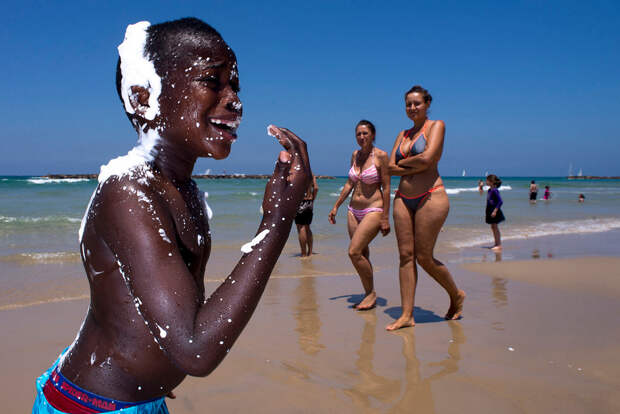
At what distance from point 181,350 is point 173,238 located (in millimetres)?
274

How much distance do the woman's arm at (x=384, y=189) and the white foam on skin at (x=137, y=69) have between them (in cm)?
394

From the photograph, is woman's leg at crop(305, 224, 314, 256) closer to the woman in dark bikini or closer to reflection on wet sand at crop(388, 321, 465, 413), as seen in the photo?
the woman in dark bikini

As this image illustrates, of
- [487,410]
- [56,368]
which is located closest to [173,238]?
[56,368]

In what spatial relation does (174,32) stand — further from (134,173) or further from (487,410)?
(487,410)

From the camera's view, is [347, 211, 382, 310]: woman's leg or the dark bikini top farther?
[347, 211, 382, 310]: woman's leg

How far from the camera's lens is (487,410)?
9.51 ft

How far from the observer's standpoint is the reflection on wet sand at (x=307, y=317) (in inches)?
158

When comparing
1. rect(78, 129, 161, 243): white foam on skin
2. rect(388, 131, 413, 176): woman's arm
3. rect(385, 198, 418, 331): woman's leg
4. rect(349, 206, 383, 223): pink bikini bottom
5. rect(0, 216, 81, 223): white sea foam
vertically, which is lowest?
rect(0, 216, 81, 223): white sea foam

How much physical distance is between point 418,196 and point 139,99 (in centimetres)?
337

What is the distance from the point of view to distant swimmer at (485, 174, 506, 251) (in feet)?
32.0

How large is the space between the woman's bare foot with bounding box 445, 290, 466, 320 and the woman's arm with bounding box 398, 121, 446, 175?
4.40 ft

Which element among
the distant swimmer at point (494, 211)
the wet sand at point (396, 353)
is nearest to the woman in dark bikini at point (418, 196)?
the wet sand at point (396, 353)

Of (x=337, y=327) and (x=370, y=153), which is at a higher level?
(x=370, y=153)

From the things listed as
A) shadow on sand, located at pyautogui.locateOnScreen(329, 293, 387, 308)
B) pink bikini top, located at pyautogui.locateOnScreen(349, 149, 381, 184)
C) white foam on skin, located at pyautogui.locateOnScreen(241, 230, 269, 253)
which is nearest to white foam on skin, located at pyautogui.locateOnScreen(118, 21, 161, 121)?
white foam on skin, located at pyautogui.locateOnScreen(241, 230, 269, 253)
